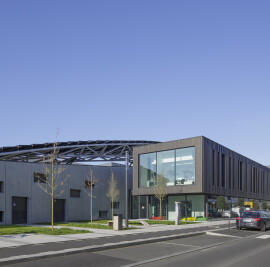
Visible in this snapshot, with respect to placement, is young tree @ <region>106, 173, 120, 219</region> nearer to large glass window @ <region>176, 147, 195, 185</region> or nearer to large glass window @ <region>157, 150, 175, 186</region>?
large glass window @ <region>157, 150, 175, 186</region>

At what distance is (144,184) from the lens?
4622 centimetres

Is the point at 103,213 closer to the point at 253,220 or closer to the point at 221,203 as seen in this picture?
the point at 221,203

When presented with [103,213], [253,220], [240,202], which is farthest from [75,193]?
[240,202]

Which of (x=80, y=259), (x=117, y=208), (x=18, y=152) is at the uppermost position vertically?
(x=18, y=152)

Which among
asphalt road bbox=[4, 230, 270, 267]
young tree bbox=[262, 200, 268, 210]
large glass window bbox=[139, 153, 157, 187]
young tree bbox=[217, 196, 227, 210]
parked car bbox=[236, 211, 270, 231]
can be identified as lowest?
young tree bbox=[262, 200, 268, 210]

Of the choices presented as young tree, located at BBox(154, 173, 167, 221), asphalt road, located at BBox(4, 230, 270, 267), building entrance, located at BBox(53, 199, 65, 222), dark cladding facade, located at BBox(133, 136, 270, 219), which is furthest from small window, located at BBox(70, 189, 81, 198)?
asphalt road, located at BBox(4, 230, 270, 267)

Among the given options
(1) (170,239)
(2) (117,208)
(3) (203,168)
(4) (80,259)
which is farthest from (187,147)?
(4) (80,259)

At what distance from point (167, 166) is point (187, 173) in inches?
116

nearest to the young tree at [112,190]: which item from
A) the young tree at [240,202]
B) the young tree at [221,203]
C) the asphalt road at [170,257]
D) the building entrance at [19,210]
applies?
the building entrance at [19,210]

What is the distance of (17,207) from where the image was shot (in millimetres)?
37219

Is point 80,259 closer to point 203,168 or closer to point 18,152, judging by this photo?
point 203,168

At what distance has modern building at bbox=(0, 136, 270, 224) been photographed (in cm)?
3731

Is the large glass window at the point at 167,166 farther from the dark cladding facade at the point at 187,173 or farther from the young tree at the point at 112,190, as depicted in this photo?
the young tree at the point at 112,190

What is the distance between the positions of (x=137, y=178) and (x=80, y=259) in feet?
112
